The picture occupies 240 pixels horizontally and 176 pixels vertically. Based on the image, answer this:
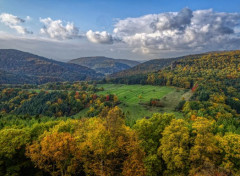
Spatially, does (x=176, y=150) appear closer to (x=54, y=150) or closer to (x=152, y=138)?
(x=152, y=138)

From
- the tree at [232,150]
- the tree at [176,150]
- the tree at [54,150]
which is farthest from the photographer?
the tree at [232,150]

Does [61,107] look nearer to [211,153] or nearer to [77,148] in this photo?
[77,148]

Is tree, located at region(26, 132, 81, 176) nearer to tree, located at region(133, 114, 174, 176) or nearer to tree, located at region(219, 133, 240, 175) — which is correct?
tree, located at region(133, 114, 174, 176)

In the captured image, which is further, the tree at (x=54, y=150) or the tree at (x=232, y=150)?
the tree at (x=232, y=150)

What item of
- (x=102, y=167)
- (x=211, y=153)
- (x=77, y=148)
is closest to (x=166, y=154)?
(x=211, y=153)

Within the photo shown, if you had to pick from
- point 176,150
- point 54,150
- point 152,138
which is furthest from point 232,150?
point 54,150

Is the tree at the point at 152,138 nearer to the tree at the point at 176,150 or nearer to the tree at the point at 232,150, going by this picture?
the tree at the point at 176,150

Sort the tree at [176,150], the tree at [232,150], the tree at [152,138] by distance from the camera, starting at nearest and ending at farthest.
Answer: the tree at [176,150]
the tree at [232,150]
the tree at [152,138]

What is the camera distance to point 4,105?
158 m

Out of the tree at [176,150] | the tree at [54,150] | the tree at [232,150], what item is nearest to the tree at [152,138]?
the tree at [176,150]

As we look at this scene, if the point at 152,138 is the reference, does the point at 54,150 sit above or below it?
above

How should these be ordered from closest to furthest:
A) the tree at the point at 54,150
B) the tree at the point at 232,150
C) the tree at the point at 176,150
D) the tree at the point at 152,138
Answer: the tree at the point at 54,150 < the tree at the point at 176,150 < the tree at the point at 232,150 < the tree at the point at 152,138

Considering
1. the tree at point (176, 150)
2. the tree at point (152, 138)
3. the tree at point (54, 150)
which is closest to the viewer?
the tree at point (54, 150)

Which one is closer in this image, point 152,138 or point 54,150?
point 54,150
